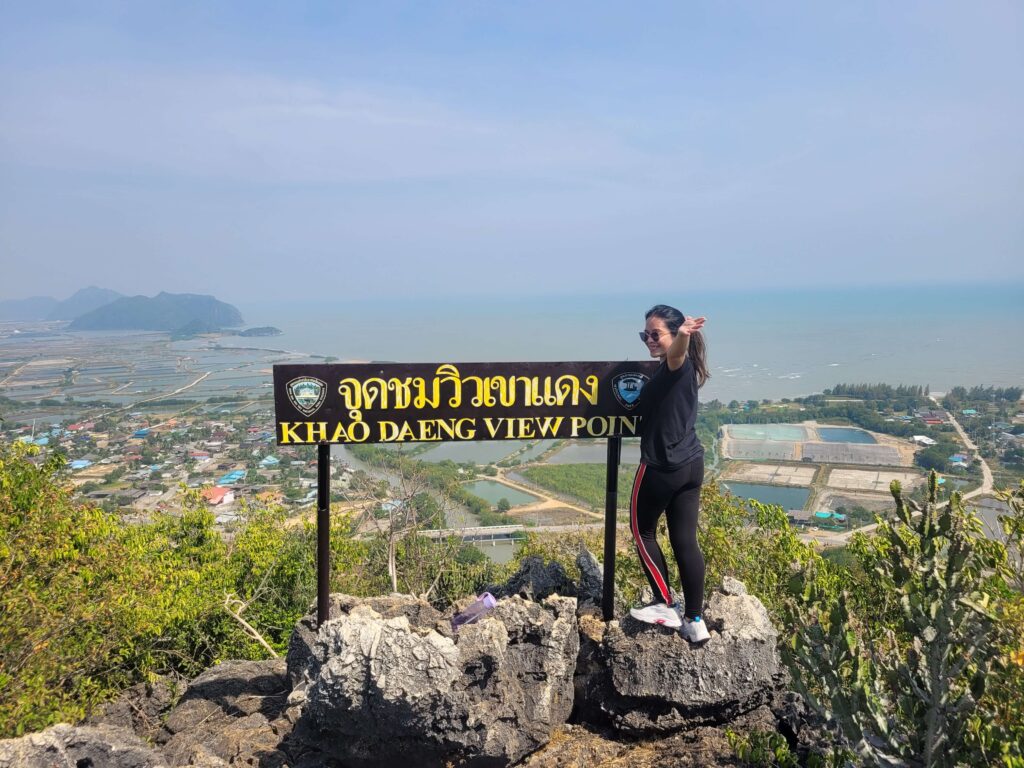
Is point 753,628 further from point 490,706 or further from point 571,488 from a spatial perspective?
point 571,488

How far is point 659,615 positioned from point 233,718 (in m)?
4.44

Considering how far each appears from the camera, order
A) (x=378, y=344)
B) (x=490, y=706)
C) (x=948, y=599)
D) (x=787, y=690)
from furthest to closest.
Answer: (x=378, y=344) → (x=787, y=690) → (x=490, y=706) → (x=948, y=599)

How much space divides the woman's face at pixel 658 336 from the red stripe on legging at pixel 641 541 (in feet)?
3.48

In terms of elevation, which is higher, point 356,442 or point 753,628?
point 356,442

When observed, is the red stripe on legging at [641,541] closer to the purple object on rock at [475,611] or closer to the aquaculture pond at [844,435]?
the purple object on rock at [475,611]

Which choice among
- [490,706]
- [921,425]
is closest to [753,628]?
[490,706]

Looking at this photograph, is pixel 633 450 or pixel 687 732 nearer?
pixel 687 732

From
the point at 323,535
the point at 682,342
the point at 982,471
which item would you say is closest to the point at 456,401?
the point at 323,535

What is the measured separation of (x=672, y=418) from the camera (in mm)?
5586

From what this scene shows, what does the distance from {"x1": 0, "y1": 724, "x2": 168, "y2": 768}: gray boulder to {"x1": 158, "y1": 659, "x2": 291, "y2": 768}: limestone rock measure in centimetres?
36

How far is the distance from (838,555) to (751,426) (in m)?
41.9

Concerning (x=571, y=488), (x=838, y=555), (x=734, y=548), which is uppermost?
(x=734, y=548)

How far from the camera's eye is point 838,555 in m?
19.0

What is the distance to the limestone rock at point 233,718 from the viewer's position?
5.66 meters
